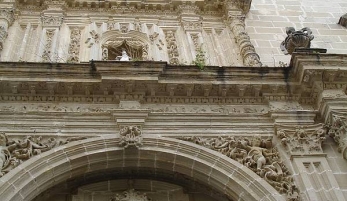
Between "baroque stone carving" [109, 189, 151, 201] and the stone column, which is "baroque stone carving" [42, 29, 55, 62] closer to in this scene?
the stone column

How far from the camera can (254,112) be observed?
31.7 ft

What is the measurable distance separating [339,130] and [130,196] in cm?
374

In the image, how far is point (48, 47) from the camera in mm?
11305

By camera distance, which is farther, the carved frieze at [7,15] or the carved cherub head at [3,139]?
the carved frieze at [7,15]

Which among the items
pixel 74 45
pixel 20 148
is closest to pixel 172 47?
pixel 74 45

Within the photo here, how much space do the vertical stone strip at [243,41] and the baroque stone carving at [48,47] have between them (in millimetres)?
4134

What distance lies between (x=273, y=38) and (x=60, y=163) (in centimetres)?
656

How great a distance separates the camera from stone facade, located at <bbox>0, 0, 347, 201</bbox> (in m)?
8.44

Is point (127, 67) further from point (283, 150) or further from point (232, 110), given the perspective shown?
point (283, 150)

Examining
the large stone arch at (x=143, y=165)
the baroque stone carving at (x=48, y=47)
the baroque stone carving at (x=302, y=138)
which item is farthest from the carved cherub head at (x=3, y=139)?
the baroque stone carving at (x=302, y=138)

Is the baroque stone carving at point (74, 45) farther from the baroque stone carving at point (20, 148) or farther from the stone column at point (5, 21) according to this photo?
the baroque stone carving at point (20, 148)

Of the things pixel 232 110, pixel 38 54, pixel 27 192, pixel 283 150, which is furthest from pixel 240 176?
pixel 38 54

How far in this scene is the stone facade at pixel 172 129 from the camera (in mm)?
8438

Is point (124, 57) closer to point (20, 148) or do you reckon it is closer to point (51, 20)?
point (51, 20)
